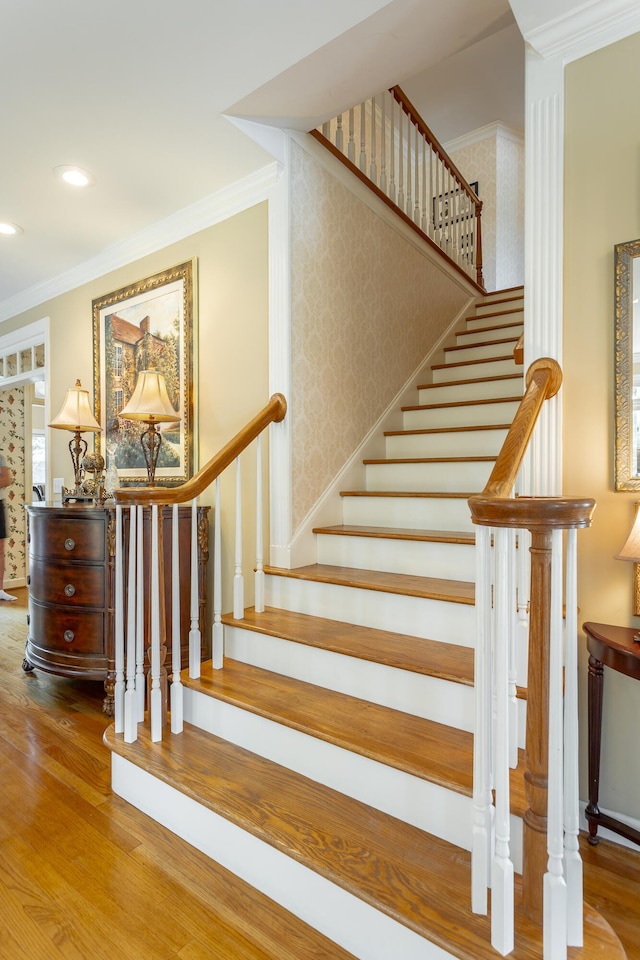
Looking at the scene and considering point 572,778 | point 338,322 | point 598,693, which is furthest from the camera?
point 338,322

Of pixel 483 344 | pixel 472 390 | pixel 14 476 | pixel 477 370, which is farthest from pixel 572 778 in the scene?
pixel 14 476

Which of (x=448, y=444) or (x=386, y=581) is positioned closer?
(x=386, y=581)

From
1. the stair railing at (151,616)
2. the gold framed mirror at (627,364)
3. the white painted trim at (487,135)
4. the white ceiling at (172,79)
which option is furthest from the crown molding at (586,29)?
the white painted trim at (487,135)

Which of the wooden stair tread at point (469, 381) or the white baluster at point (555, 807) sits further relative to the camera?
the wooden stair tread at point (469, 381)

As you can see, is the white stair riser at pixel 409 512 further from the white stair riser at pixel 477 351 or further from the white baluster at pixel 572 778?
the white stair riser at pixel 477 351

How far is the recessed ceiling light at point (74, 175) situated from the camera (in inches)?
102

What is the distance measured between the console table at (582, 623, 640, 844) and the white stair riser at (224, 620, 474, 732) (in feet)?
1.37

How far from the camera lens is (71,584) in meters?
2.74

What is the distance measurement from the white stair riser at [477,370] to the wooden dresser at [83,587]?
6.52 feet

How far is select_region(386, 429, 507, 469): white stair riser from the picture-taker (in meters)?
2.86

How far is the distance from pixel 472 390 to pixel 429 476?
85 centimetres

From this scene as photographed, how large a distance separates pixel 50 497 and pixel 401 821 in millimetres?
3540

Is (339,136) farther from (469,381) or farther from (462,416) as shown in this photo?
(462,416)

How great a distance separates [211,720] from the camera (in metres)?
1.97
